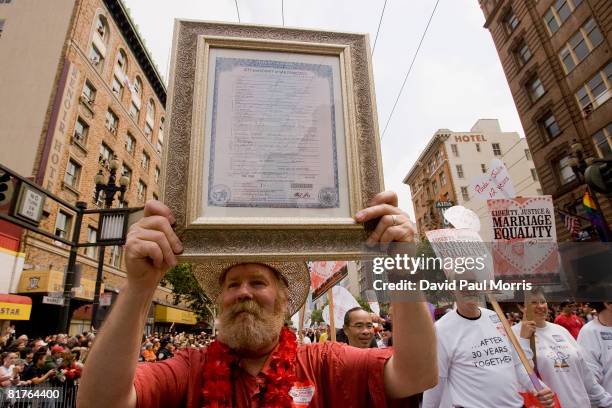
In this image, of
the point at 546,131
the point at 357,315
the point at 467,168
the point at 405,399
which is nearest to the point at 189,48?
the point at 405,399

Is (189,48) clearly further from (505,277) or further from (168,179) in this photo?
(505,277)

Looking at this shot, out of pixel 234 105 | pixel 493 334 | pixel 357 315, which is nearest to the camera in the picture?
pixel 234 105

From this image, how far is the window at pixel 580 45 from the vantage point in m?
19.0

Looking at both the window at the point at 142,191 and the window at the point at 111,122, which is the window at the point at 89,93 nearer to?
the window at the point at 111,122

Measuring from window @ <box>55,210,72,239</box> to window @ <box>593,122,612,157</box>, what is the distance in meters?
27.4

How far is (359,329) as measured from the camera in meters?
5.88

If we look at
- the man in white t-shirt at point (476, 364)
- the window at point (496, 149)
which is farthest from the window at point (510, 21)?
the man in white t-shirt at point (476, 364)

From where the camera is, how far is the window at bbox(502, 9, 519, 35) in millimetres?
24688

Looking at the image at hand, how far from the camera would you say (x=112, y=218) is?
9016 millimetres

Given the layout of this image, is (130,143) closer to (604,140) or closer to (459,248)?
(459,248)

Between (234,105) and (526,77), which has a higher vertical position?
(526,77)

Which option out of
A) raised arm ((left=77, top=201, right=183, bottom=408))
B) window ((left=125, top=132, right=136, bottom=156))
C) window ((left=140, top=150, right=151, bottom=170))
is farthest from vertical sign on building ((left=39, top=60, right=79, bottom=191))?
raised arm ((left=77, top=201, right=183, bottom=408))

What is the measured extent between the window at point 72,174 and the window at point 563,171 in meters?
27.6

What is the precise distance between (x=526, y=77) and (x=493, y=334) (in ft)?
85.1
